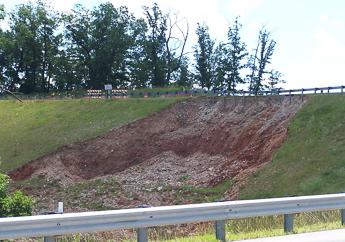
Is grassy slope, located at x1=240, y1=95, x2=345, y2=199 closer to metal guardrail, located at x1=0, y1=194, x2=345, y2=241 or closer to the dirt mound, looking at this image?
the dirt mound

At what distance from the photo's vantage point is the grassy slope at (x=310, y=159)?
91.6ft

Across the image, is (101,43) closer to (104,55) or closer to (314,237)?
(104,55)

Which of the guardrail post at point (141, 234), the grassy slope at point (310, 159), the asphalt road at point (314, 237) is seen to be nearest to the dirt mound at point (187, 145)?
the grassy slope at point (310, 159)

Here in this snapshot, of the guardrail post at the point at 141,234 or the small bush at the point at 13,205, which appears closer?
the guardrail post at the point at 141,234

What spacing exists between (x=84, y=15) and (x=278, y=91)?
5961 centimetres

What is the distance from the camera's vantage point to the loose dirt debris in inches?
1346

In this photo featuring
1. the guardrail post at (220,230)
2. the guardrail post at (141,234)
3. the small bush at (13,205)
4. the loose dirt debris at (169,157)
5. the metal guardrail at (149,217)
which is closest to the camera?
the metal guardrail at (149,217)

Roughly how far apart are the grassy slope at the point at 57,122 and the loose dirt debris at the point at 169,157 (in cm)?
158

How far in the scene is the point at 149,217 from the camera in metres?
9.20

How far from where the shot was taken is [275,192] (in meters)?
28.7

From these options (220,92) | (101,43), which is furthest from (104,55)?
(220,92)

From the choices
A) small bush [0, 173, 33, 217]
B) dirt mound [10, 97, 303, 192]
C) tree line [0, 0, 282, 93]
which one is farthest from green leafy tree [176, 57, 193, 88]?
small bush [0, 173, 33, 217]

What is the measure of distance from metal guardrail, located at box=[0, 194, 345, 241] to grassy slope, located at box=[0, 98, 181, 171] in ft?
114

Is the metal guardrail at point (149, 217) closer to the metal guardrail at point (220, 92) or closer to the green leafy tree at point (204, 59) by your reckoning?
the metal guardrail at point (220, 92)
